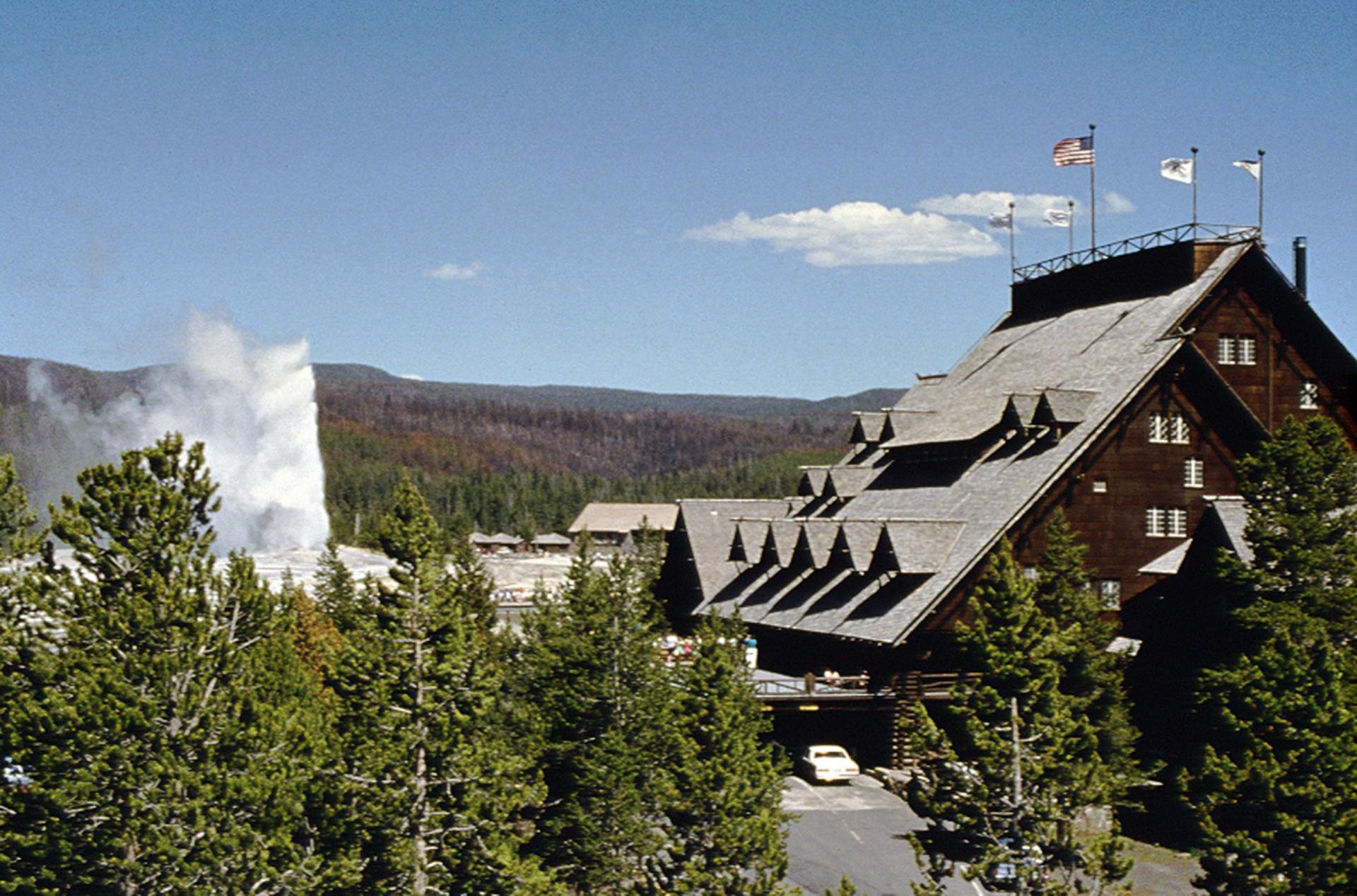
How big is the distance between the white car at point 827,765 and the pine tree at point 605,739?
14.2 metres

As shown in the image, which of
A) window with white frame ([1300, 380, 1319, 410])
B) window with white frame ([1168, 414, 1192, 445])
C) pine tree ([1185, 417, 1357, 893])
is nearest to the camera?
pine tree ([1185, 417, 1357, 893])

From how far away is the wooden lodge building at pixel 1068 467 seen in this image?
55.8 meters

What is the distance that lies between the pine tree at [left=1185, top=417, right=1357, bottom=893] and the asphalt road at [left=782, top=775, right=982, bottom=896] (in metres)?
8.94

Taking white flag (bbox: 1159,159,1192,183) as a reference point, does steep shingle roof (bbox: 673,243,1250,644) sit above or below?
below

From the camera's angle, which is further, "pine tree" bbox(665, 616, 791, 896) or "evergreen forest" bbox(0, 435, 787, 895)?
"pine tree" bbox(665, 616, 791, 896)

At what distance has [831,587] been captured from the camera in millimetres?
60281

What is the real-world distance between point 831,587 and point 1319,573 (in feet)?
82.1

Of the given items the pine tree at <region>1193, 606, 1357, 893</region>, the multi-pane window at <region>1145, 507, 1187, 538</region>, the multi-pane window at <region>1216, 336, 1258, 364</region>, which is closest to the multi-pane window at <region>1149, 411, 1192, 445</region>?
the multi-pane window at <region>1145, 507, 1187, 538</region>

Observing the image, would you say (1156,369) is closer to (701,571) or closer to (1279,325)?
(1279,325)

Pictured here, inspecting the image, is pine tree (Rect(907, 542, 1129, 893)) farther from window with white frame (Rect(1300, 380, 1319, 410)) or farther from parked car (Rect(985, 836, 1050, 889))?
window with white frame (Rect(1300, 380, 1319, 410))

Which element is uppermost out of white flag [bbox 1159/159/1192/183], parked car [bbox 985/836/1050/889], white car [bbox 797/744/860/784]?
white flag [bbox 1159/159/1192/183]

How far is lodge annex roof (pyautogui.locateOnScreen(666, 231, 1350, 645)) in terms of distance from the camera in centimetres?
5612

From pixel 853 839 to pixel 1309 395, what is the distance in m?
32.6

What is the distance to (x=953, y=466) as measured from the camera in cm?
6469
